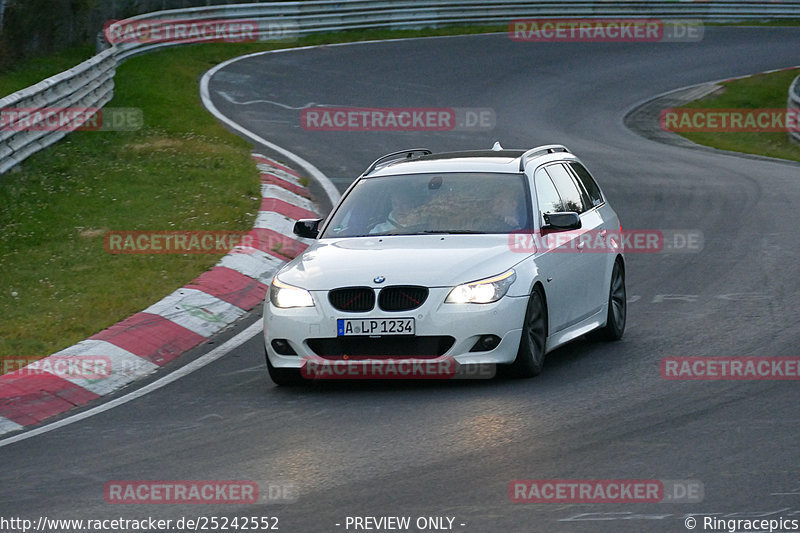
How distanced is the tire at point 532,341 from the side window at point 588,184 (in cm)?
215

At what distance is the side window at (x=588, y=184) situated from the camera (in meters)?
11.3

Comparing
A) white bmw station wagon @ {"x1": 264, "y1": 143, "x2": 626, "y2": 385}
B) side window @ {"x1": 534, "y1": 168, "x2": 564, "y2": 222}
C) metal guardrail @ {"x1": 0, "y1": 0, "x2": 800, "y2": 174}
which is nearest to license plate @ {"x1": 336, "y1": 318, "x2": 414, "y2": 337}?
white bmw station wagon @ {"x1": 264, "y1": 143, "x2": 626, "y2": 385}

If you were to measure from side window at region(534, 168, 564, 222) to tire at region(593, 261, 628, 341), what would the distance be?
874 mm

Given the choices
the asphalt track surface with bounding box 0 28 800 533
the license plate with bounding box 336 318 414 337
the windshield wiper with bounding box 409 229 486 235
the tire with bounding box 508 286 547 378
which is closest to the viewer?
the asphalt track surface with bounding box 0 28 800 533

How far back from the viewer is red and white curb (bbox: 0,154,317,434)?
9.22 meters

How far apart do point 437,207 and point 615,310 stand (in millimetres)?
1835

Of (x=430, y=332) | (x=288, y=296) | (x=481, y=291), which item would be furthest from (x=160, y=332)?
(x=481, y=291)

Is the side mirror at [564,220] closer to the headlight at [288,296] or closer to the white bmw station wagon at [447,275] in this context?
the white bmw station wagon at [447,275]

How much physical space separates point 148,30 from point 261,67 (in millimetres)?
2813

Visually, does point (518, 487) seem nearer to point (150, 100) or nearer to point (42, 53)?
point (150, 100)

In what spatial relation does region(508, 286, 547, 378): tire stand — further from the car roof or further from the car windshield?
the car roof

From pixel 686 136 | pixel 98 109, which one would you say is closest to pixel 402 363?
pixel 98 109

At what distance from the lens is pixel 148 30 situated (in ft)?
102

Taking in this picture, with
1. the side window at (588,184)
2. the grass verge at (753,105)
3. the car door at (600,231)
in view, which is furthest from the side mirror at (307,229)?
the grass verge at (753,105)
